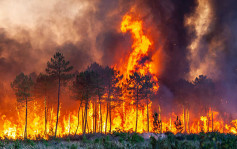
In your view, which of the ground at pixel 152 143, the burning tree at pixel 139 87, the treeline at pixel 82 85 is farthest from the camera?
the burning tree at pixel 139 87

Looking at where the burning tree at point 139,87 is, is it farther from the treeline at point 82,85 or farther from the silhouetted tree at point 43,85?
the silhouetted tree at point 43,85

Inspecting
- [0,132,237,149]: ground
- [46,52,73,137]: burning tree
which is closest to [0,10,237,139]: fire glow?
[46,52,73,137]: burning tree

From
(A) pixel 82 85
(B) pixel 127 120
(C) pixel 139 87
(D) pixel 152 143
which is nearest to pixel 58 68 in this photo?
(A) pixel 82 85

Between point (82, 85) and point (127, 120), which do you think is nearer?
point (82, 85)

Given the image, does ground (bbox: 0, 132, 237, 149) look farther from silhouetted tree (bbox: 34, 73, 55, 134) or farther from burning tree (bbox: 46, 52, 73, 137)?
silhouetted tree (bbox: 34, 73, 55, 134)

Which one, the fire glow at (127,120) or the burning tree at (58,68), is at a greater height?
the burning tree at (58,68)

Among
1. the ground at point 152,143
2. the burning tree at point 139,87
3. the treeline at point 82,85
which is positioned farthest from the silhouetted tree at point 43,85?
the ground at point 152,143

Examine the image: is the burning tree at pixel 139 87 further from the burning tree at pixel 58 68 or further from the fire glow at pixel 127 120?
the burning tree at pixel 58 68

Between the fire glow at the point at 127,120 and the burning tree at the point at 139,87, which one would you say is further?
the fire glow at the point at 127,120

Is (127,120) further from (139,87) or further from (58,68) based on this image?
(58,68)

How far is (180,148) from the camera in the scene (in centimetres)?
816

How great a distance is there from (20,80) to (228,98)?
7048cm

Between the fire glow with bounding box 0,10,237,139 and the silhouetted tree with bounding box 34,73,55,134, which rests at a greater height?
the silhouetted tree with bounding box 34,73,55,134

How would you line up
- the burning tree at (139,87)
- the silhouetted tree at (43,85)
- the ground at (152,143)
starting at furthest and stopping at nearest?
the burning tree at (139,87)
the silhouetted tree at (43,85)
the ground at (152,143)
